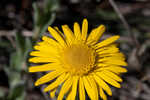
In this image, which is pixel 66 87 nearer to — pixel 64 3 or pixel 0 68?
pixel 0 68

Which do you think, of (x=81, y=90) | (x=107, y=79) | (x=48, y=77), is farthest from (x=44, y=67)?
(x=107, y=79)

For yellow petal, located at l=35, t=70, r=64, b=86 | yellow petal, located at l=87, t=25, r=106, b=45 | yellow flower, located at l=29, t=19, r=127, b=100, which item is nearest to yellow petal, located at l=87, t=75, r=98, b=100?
yellow flower, located at l=29, t=19, r=127, b=100

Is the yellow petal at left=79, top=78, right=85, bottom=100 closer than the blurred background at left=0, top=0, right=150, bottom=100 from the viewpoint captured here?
Yes

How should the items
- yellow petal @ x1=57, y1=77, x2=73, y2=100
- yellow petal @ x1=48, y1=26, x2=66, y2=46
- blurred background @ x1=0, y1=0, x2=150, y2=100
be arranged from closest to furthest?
yellow petal @ x1=57, y1=77, x2=73, y2=100
yellow petal @ x1=48, y1=26, x2=66, y2=46
blurred background @ x1=0, y1=0, x2=150, y2=100

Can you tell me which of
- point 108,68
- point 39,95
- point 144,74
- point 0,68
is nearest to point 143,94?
point 144,74

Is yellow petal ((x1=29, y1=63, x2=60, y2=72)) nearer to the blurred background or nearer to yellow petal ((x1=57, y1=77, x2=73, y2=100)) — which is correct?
yellow petal ((x1=57, y1=77, x2=73, y2=100))

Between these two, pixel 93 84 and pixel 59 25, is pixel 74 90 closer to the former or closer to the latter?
pixel 93 84
